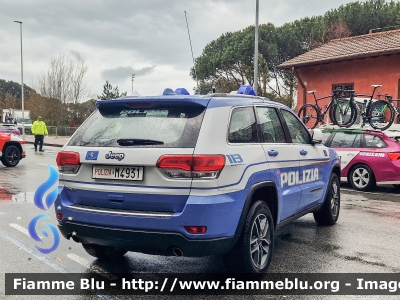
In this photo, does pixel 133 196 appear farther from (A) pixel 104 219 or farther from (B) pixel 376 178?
(B) pixel 376 178

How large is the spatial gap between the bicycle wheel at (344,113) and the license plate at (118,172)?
28.4 feet

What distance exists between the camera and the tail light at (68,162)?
160 inches

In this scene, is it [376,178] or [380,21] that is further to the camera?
[380,21]

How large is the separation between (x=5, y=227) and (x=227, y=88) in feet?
103

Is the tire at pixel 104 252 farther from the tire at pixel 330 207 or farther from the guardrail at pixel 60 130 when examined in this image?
the guardrail at pixel 60 130

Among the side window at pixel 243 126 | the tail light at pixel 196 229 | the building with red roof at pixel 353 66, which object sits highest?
the building with red roof at pixel 353 66

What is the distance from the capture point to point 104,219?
12.4 feet

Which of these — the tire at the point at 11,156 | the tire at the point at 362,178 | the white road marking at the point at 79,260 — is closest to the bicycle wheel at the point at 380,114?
the tire at the point at 362,178

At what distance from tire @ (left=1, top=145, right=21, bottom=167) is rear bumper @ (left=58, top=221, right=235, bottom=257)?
38.7 ft

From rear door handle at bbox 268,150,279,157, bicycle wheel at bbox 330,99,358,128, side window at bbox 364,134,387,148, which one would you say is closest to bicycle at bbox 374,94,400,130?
bicycle wheel at bbox 330,99,358,128

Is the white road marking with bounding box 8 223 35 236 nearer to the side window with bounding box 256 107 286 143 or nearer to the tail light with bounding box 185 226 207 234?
the tail light with bounding box 185 226 207 234

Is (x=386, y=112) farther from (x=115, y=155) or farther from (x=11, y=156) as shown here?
(x=11, y=156)

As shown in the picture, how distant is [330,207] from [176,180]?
3.57 m

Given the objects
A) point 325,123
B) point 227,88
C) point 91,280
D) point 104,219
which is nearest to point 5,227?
point 91,280
